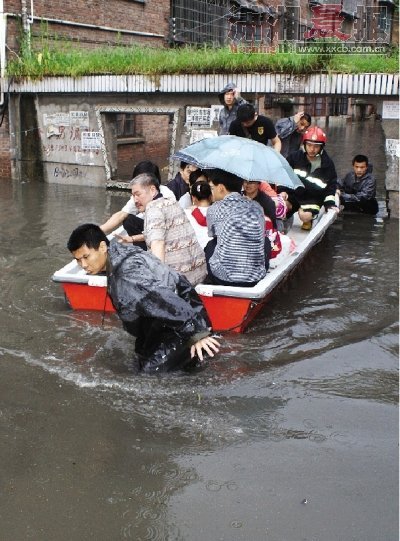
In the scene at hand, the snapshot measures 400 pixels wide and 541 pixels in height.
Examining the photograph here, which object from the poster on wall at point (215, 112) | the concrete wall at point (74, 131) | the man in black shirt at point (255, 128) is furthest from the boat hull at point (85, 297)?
the concrete wall at point (74, 131)

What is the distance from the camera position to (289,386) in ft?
15.1

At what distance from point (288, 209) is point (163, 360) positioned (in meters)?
3.97

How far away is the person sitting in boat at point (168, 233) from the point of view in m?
5.30

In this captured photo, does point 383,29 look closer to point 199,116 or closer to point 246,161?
point 199,116

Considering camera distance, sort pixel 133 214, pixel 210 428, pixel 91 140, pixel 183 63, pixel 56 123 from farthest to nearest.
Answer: pixel 56 123
pixel 91 140
pixel 183 63
pixel 133 214
pixel 210 428

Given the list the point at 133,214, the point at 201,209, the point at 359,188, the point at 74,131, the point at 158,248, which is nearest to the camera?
the point at 158,248

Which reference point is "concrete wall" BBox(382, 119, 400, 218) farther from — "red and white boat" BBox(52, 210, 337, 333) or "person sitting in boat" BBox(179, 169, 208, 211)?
"red and white boat" BBox(52, 210, 337, 333)

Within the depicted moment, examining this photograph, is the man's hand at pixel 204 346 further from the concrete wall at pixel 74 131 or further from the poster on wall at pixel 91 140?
the poster on wall at pixel 91 140

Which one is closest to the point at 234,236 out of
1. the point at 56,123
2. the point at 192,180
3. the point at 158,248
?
the point at 158,248

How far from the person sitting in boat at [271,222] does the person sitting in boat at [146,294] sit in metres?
2.08

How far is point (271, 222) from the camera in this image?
6.45 m

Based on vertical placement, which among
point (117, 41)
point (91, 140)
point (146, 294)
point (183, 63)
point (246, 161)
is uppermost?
point (117, 41)

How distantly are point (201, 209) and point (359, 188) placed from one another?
481 centimetres

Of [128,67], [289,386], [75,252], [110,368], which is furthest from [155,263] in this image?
[128,67]
